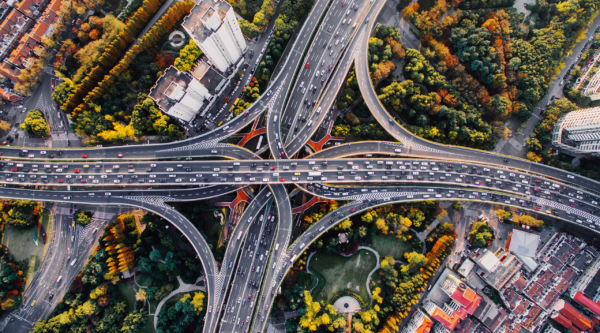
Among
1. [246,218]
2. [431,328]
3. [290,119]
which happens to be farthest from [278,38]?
[431,328]

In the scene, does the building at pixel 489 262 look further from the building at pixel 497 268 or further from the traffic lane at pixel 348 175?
the traffic lane at pixel 348 175

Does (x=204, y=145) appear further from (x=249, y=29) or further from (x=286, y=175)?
(x=249, y=29)

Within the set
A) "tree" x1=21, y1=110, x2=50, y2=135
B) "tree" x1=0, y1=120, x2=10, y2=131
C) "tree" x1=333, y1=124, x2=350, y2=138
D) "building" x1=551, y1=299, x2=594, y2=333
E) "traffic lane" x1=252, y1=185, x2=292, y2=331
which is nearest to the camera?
"building" x1=551, y1=299, x2=594, y2=333

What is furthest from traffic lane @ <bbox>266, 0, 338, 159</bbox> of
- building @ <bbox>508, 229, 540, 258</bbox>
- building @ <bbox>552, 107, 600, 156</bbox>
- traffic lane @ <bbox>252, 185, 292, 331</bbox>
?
building @ <bbox>552, 107, 600, 156</bbox>

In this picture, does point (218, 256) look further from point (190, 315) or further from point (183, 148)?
point (183, 148)

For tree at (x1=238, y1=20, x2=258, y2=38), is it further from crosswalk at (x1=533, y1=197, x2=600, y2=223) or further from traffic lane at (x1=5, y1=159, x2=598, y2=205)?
crosswalk at (x1=533, y1=197, x2=600, y2=223)
